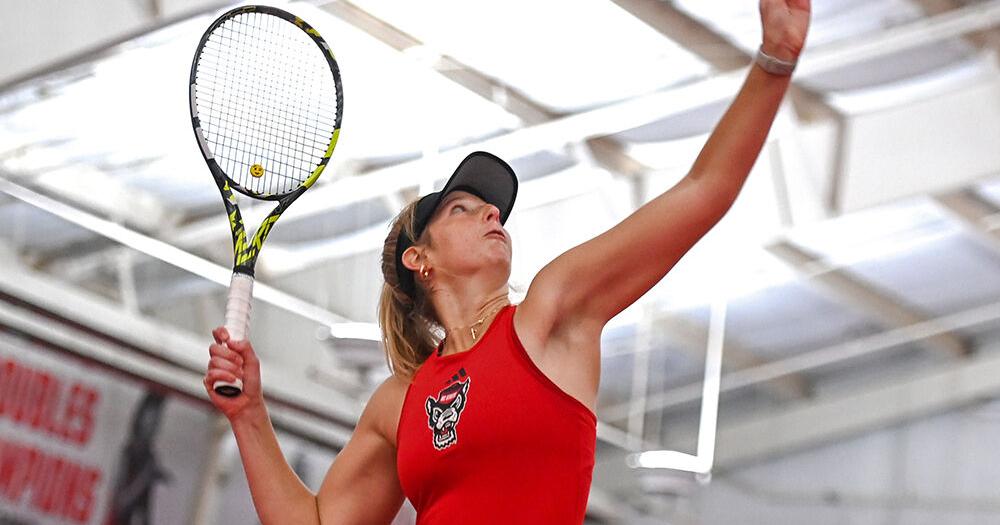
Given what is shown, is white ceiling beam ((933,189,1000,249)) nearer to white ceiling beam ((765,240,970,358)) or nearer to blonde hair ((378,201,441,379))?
white ceiling beam ((765,240,970,358))

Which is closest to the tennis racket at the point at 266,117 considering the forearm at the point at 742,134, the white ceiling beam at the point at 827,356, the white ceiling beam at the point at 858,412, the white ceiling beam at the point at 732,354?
the forearm at the point at 742,134

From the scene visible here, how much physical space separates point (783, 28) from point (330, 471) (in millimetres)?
878

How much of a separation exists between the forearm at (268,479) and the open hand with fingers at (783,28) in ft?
2.89

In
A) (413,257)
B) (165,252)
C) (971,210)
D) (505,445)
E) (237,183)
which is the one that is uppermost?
(971,210)

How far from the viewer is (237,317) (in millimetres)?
2139

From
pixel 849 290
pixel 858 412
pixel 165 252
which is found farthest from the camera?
pixel 858 412

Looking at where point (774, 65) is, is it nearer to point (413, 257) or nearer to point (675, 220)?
point (675, 220)

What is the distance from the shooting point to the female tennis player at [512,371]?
5.75 ft

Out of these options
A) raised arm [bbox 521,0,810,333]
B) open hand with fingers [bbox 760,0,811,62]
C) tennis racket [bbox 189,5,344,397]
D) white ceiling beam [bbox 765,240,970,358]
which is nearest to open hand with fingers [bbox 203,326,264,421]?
A: tennis racket [bbox 189,5,344,397]

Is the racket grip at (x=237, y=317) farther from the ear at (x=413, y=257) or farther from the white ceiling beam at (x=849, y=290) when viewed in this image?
the white ceiling beam at (x=849, y=290)

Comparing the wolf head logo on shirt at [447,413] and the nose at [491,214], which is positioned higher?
the nose at [491,214]

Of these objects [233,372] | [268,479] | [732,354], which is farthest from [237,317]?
[732,354]

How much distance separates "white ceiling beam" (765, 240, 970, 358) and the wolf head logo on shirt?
959cm

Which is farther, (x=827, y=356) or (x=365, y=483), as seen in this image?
(x=827, y=356)
